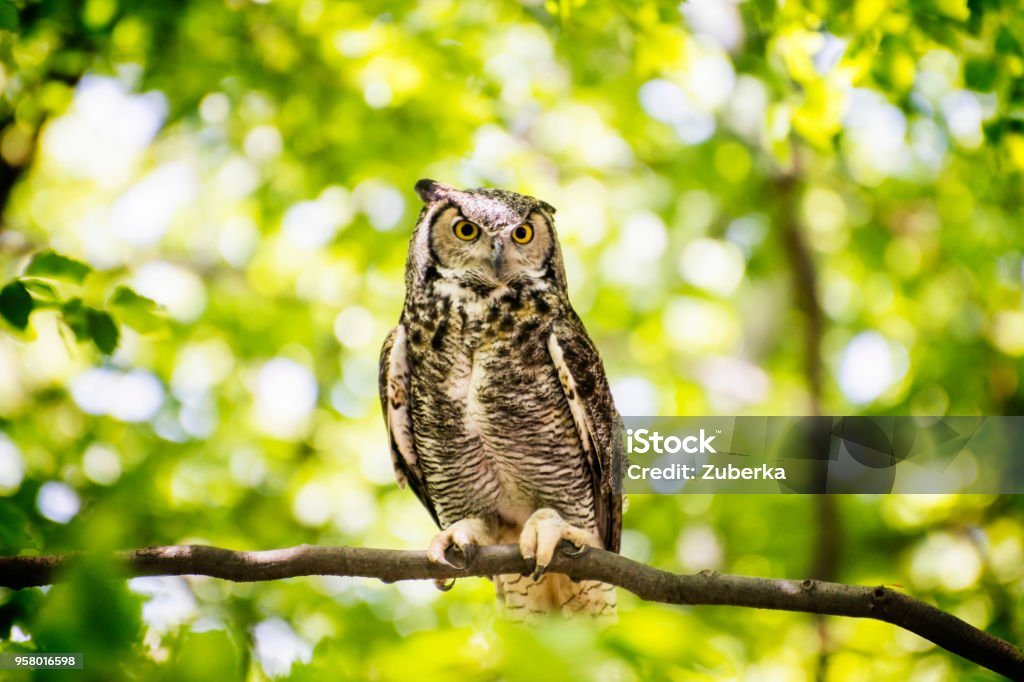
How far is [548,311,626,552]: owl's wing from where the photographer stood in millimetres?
2051

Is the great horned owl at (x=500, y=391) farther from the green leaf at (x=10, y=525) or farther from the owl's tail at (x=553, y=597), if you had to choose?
the green leaf at (x=10, y=525)

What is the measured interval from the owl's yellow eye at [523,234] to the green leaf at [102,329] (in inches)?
Result: 35.3

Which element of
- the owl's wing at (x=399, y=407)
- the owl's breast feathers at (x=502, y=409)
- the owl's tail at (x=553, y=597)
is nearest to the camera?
the owl's breast feathers at (x=502, y=409)

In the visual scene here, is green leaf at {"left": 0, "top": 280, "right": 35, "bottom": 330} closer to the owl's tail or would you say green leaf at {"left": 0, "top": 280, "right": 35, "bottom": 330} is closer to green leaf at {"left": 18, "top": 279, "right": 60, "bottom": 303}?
green leaf at {"left": 18, "top": 279, "right": 60, "bottom": 303}

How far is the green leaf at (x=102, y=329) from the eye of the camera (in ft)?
6.05

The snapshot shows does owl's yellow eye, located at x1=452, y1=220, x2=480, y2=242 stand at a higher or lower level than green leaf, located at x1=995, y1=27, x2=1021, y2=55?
lower

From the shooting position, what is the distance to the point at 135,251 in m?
5.65

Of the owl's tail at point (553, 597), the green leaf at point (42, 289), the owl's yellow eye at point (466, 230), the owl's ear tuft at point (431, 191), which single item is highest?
the owl's ear tuft at point (431, 191)

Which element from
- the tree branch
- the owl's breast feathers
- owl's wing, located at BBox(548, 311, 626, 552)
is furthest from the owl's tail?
the tree branch

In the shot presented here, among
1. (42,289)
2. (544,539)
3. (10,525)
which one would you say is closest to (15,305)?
(42,289)

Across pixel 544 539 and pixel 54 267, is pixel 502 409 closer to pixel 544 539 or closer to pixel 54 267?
pixel 544 539

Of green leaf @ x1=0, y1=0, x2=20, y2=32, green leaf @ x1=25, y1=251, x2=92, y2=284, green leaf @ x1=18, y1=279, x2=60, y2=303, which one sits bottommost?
green leaf @ x1=18, y1=279, x2=60, y2=303

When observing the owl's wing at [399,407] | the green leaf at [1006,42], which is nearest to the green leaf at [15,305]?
the owl's wing at [399,407]

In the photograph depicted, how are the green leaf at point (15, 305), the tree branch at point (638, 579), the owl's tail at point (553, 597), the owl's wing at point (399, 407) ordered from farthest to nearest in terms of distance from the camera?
the owl's tail at point (553, 597) → the owl's wing at point (399, 407) → the green leaf at point (15, 305) → the tree branch at point (638, 579)
